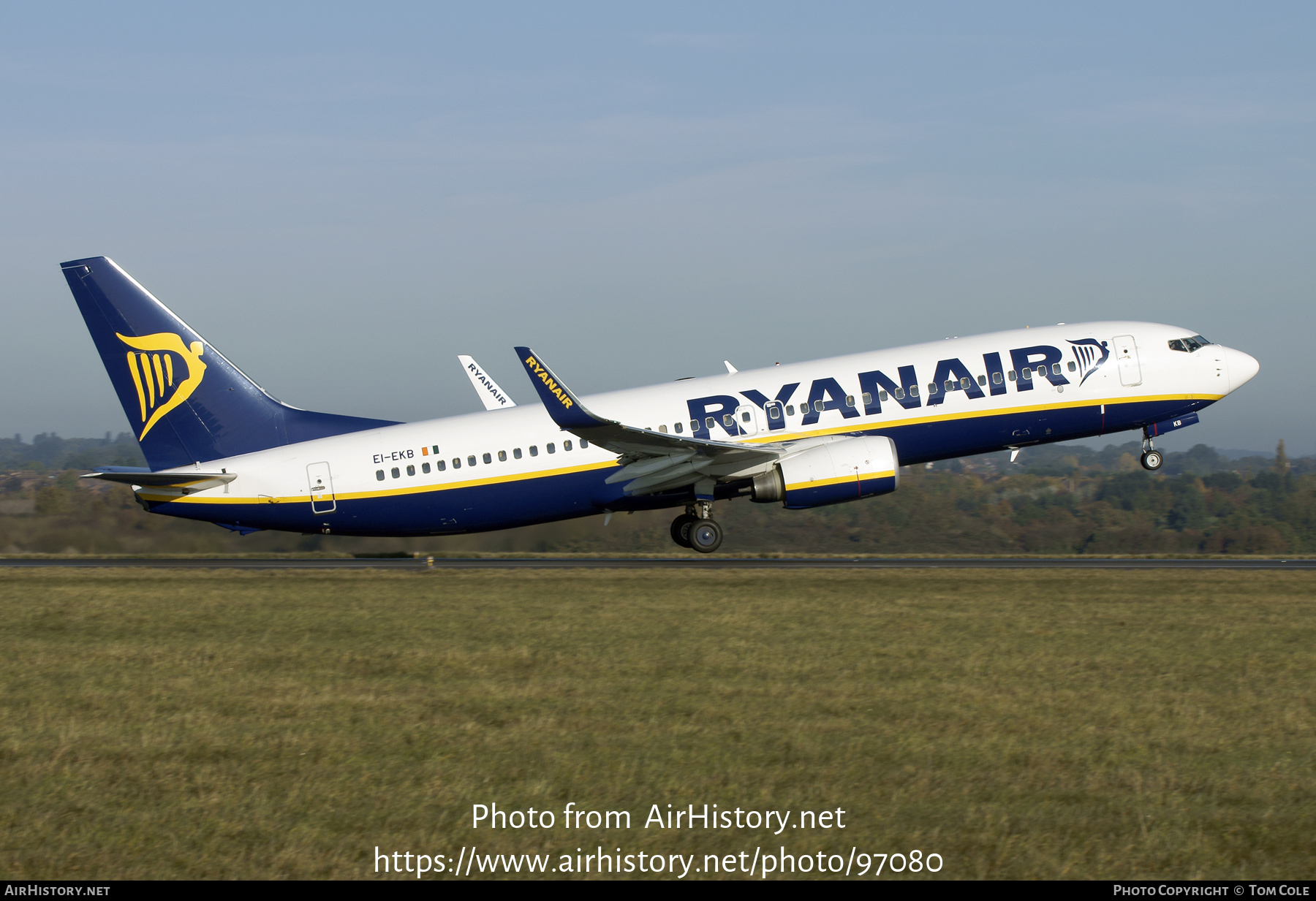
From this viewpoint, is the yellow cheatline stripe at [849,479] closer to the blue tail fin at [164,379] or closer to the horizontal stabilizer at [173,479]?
the blue tail fin at [164,379]

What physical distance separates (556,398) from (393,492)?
6252mm

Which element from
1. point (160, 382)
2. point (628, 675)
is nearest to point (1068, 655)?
point (628, 675)

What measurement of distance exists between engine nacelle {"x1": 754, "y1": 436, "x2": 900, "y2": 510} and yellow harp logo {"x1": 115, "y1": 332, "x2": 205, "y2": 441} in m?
15.9

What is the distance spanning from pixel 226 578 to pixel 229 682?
1556cm

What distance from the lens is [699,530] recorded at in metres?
31.2

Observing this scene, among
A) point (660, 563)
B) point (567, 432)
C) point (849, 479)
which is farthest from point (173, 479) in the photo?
point (849, 479)

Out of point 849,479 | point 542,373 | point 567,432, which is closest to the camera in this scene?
point 542,373

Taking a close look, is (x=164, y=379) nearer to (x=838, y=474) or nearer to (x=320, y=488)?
(x=320, y=488)

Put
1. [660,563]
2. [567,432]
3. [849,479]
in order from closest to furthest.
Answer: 1. [849,479]
2. [567,432]
3. [660,563]

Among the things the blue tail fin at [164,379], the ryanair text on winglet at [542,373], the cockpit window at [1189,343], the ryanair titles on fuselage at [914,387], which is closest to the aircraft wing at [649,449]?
the ryanair text on winglet at [542,373]

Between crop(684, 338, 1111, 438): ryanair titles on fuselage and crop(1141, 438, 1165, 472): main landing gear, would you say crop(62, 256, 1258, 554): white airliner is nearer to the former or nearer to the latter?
crop(684, 338, 1111, 438): ryanair titles on fuselage

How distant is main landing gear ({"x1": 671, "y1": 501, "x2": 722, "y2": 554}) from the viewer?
30.9 meters

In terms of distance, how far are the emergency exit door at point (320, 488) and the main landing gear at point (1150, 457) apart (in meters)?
22.7
